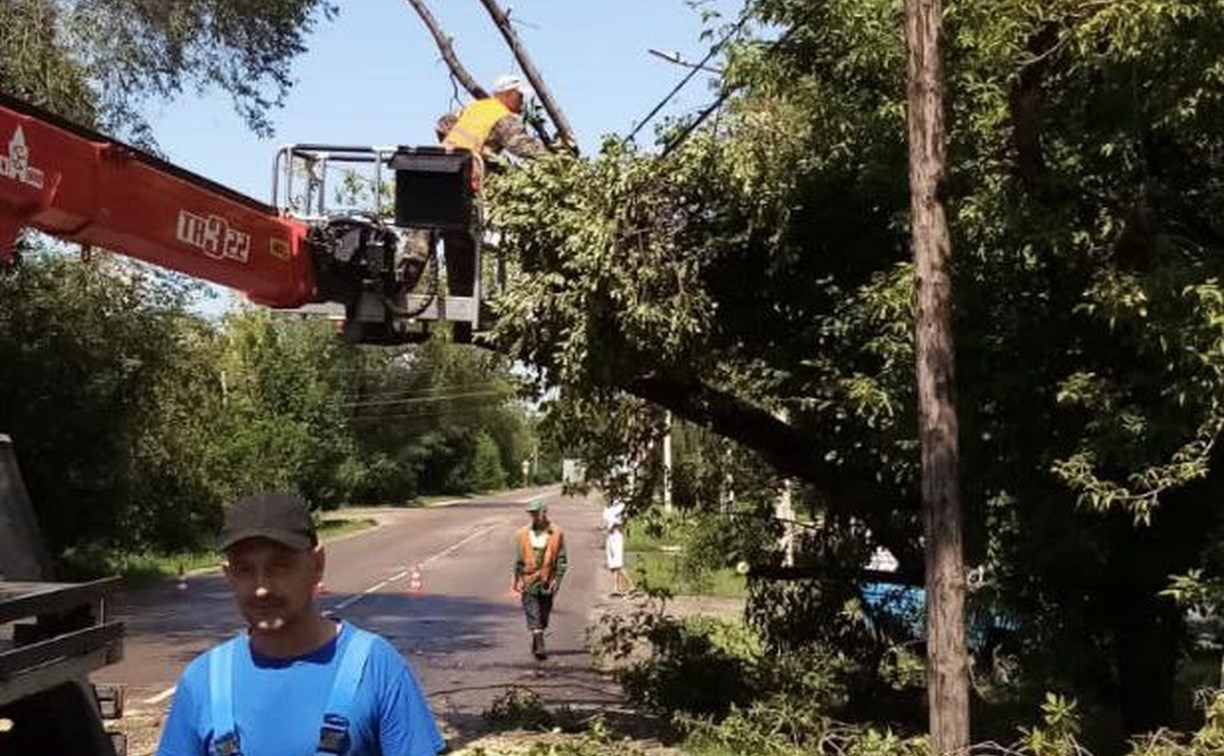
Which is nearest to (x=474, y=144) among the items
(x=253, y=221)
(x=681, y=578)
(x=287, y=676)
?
(x=253, y=221)

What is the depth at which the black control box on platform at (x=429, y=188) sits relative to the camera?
898 cm

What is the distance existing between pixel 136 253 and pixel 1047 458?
5.57 m

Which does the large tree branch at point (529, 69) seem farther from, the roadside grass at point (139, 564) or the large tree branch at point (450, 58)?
the roadside grass at point (139, 564)

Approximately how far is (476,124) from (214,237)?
10.3ft

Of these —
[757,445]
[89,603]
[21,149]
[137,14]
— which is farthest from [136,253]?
[137,14]

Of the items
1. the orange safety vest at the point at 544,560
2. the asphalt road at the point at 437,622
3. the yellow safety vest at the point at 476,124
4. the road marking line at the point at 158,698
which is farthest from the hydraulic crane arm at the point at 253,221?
the orange safety vest at the point at 544,560

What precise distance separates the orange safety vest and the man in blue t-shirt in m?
14.1

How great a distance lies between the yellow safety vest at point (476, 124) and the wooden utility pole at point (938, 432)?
3095mm

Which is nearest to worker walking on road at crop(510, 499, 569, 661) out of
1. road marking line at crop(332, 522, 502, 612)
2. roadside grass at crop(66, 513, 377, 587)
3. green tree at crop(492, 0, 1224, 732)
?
green tree at crop(492, 0, 1224, 732)

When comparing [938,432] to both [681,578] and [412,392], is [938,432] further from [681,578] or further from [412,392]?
[412,392]

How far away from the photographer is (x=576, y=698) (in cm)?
1420

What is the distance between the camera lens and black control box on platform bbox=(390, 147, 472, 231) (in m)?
8.98

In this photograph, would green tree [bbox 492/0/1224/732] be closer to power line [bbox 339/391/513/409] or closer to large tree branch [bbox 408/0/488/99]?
large tree branch [bbox 408/0/488/99]

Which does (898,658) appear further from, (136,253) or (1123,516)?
(136,253)
